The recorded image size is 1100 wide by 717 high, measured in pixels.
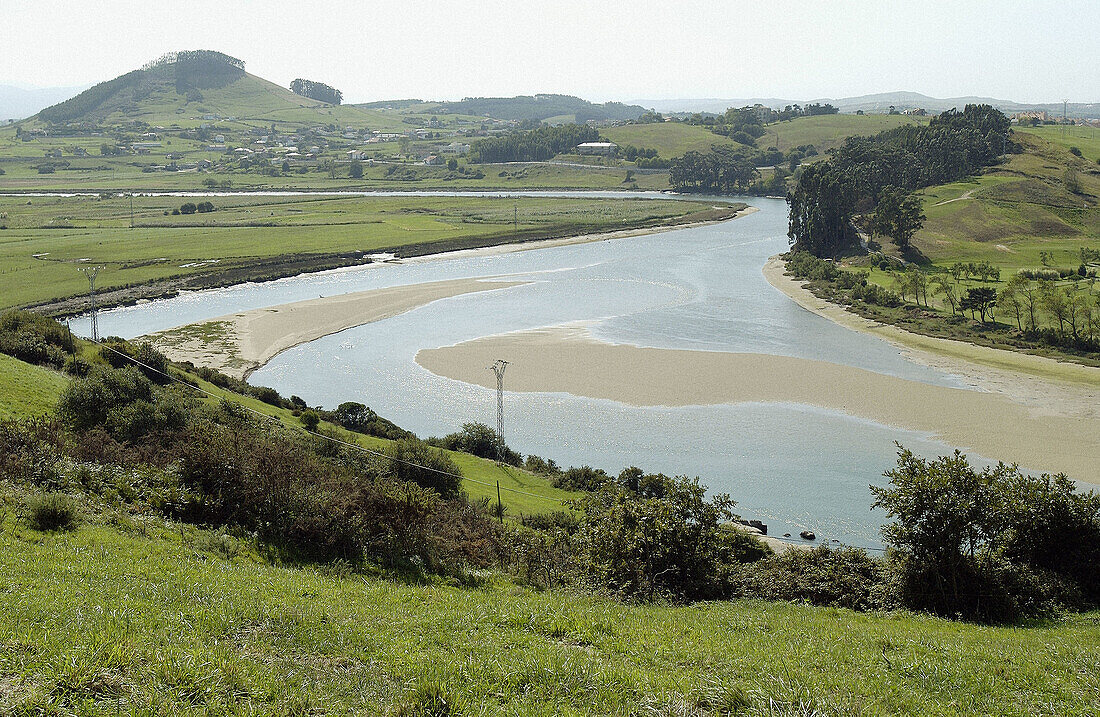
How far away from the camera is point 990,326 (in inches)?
2212

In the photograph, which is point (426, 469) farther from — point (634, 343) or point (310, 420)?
→ point (634, 343)

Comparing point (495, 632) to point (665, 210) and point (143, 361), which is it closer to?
point (143, 361)

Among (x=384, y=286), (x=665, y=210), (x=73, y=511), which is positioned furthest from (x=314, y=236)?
(x=73, y=511)

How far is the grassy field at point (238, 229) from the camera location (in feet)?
246

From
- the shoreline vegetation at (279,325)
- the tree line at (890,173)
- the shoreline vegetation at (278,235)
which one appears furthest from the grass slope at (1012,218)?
the shoreline vegetation at (279,325)

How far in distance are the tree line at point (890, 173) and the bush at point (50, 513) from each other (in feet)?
280

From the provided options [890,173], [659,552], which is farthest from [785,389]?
[890,173]

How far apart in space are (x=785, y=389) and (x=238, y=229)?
8396 cm

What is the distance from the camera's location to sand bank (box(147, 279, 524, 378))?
49156 mm

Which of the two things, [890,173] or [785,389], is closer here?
[785,389]

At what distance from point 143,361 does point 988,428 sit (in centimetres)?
3830

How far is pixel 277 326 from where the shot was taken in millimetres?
57344

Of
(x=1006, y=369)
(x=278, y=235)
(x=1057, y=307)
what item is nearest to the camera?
(x=1006, y=369)

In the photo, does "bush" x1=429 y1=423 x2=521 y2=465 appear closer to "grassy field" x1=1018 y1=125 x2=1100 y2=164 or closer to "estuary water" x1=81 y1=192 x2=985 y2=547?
"estuary water" x1=81 y1=192 x2=985 y2=547
